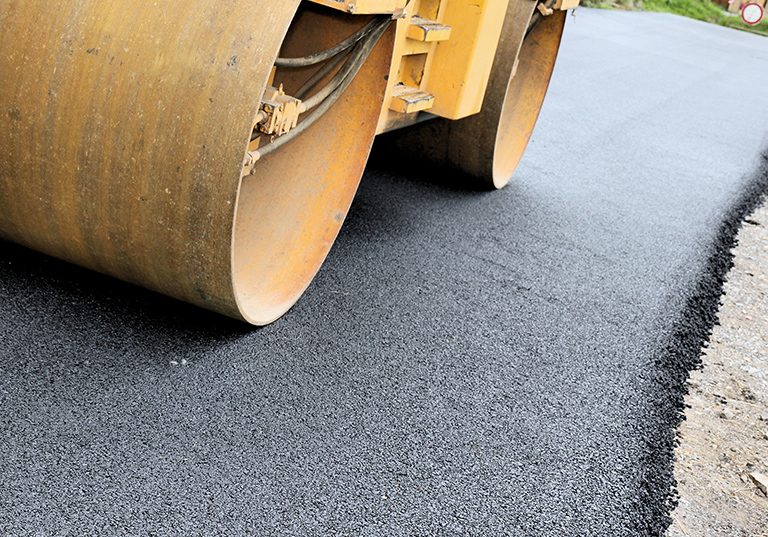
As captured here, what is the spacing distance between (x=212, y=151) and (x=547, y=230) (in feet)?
6.52

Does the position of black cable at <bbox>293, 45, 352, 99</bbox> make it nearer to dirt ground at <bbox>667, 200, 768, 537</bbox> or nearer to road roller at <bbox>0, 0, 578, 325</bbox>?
road roller at <bbox>0, 0, 578, 325</bbox>

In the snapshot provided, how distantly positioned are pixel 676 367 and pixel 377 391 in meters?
1.02

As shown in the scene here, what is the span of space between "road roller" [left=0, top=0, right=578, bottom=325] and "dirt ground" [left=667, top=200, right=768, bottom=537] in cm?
112

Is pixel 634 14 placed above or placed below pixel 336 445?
above

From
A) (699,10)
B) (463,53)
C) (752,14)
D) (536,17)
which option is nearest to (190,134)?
(463,53)

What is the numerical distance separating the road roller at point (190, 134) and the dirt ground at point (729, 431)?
1.12m

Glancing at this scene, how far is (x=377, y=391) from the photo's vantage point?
1.86m

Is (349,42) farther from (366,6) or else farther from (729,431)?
(729,431)

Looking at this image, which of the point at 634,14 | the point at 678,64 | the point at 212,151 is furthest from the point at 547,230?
the point at 634,14

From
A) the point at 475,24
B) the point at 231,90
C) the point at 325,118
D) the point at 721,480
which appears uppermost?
the point at 475,24

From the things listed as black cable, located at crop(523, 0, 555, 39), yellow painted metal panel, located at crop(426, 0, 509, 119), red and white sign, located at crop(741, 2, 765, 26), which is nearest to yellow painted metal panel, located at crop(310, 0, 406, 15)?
yellow painted metal panel, located at crop(426, 0, 509, 119)

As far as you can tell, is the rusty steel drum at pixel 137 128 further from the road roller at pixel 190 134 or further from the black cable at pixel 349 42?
the black cable at pixel 349 42

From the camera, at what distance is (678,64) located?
30.1 feet

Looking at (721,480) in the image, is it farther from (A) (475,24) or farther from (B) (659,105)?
(B) (659,105)
